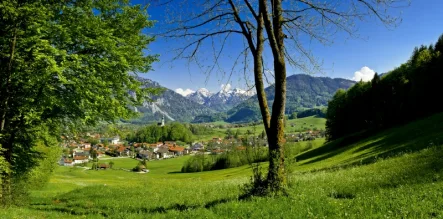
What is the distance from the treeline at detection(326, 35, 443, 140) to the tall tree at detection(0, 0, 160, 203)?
59.8 m

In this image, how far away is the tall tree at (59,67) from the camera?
12992mm

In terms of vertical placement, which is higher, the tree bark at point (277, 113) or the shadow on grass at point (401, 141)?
the tree bark at point (277, 113)

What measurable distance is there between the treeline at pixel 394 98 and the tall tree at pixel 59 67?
196 ft

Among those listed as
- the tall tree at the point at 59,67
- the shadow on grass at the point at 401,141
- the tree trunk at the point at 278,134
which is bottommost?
the shadow on grass at the point at 401,141

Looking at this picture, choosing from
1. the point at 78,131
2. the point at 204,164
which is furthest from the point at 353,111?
the point at 78,131

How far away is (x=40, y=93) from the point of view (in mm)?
13352

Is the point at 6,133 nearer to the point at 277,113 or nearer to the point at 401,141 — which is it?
the point at 277,113

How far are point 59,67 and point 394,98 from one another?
242 ft

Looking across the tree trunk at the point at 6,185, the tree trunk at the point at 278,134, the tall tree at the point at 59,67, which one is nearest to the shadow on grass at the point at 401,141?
the tree trunk at the point at 278,134

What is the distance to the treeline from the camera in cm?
5838

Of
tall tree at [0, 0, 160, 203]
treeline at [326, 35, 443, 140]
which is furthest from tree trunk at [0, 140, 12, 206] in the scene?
treeline at [326, 35, 443, 140]

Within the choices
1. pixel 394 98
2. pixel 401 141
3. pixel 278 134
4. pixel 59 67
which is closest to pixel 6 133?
pixel 59 67

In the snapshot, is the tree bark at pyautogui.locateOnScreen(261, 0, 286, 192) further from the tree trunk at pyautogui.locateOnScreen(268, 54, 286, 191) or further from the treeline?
the treeline

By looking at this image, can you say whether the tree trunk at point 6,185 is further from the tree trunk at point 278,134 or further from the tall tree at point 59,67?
the tree trunk at point 278,134
